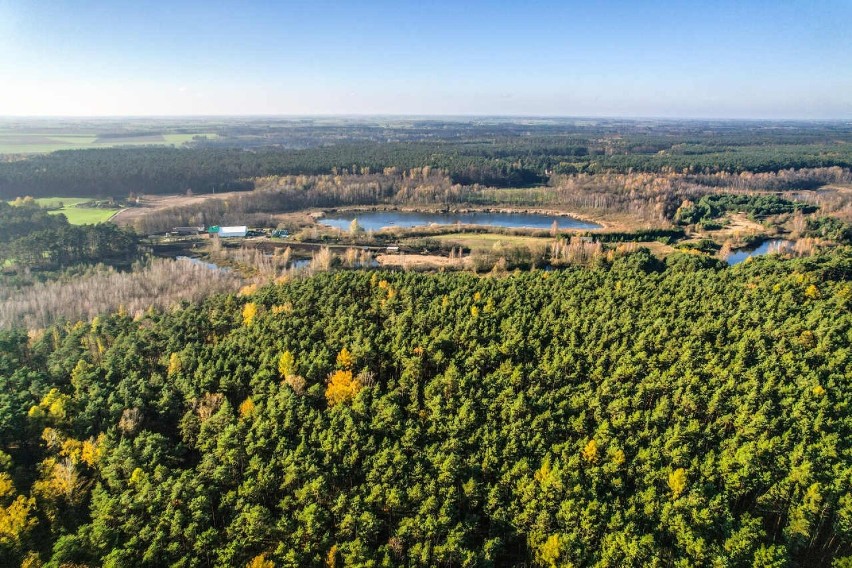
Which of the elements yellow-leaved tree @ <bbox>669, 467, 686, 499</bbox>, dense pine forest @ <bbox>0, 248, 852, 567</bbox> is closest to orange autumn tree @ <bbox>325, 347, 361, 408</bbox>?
dense pine forest @ <bbox>0, 248, 852, 567</bbox>

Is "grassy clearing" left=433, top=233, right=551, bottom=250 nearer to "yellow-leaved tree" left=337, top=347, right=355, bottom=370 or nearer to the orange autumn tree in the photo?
"yellow-leaved tree" left=337, top=347, right=355, bottom=370

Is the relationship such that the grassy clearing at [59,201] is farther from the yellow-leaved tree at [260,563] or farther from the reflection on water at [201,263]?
the yellow-leaved tree at [260,563]

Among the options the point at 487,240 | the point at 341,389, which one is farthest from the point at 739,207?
the point at 341,389

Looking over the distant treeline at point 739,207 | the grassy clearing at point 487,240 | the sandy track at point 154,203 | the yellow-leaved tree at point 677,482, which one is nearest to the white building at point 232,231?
the sandy track at point 154,203

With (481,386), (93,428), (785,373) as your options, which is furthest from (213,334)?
(785,373)

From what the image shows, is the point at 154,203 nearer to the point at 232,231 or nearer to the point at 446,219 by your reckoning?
the point at 232,231

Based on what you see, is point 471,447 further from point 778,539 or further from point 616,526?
point 778,539
